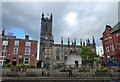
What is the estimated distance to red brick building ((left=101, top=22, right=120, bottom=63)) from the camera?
35.0m

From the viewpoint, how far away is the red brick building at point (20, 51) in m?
38.9

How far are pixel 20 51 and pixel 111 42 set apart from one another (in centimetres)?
2551

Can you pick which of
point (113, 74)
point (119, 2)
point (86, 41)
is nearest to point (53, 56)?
point (86, 41)

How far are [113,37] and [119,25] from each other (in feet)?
11.8

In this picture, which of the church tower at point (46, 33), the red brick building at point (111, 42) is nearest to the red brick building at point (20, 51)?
the red brick building at point (111, 42)

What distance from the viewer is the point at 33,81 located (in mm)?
18781

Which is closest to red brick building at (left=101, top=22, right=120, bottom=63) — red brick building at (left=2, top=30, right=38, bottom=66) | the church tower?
red brick building at (left=2, top=30, right=38, bottom=66)

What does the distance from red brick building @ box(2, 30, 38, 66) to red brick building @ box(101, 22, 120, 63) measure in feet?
67.8

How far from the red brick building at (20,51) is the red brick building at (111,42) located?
20.7 metres

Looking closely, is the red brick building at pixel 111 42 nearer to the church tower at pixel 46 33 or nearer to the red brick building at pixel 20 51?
the red brick building at pixel 20 51

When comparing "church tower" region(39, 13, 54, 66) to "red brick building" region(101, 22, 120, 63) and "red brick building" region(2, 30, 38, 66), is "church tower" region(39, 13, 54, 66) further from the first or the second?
"red brick building" region(101, 22, 120, 63)

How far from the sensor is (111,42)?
1485 inches

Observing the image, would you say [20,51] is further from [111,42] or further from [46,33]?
[46,33]

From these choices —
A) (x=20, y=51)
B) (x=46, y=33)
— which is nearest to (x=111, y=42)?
(x=20, y=51)
